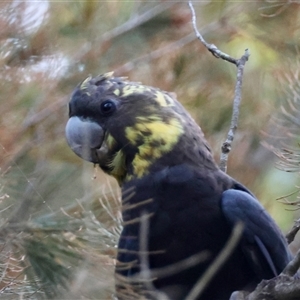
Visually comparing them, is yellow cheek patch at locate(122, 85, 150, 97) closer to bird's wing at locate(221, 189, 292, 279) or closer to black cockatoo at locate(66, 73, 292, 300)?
black cockatoo at locate(66, 73, 292, 300)

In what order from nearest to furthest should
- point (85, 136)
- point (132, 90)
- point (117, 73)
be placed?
point (85, 136)
point (132, 90)
point (117, 73)

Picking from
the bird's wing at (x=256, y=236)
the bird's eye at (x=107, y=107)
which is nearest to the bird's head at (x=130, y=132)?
the bird's eye at (x=107, y=107)

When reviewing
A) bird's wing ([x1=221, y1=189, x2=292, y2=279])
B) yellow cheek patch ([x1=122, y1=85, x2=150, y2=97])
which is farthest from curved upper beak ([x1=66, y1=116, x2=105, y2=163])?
bird's wing ([x1=221, y1=189, x2=292, y2=279])

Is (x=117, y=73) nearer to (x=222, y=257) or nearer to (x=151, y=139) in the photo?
(x=151, y=139)

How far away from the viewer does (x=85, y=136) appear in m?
1.72

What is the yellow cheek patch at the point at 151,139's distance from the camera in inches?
67.5

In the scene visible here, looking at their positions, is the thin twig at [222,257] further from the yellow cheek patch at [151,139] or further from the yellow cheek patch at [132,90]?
the yellow cheek patch at [132,90]

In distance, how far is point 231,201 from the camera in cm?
159

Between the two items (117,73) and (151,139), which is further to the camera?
(117,73)

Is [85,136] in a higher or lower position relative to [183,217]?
higher

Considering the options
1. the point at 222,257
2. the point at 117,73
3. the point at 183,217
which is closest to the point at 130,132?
the point at 183,217

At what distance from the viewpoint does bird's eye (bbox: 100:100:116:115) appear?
69.8 inches

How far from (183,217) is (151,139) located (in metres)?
0.25

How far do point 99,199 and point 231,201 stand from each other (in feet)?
1.43
